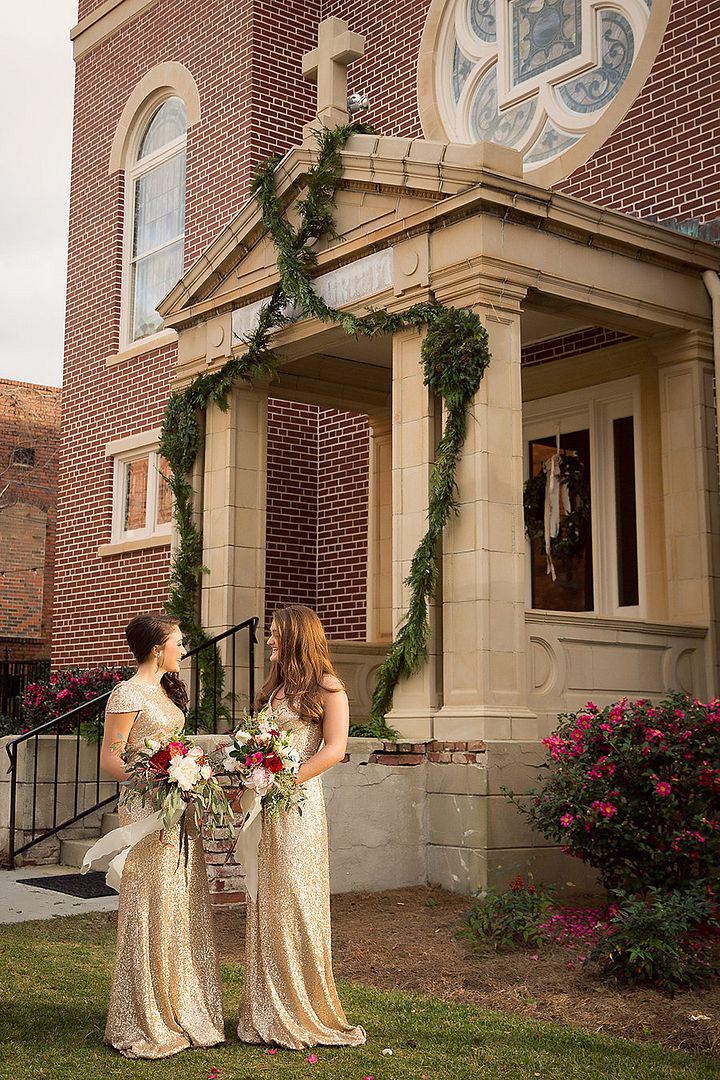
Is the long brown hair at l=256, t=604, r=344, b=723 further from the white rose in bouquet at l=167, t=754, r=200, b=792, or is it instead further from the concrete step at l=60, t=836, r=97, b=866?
the concrete step at l=60, t=836, r=97, b=866

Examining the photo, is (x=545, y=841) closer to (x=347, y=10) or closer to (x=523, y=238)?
(x=523, y=238)

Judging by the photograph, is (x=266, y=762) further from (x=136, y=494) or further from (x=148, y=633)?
(x=136, y=494)

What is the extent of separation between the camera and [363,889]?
930 centimetres

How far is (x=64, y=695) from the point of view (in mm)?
14477

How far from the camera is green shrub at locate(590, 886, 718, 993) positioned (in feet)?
21.5

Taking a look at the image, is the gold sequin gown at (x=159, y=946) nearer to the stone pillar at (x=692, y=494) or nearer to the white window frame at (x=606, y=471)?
the stone pillar at (x=692, y=494)

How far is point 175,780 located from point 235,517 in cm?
667

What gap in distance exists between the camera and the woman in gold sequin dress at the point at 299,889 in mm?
5367

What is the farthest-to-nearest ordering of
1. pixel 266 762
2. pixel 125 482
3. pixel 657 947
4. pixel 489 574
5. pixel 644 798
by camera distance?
pixel 125 482, pixel 489 574, pixel 644 798, pixel 657 947, pixel 266 762

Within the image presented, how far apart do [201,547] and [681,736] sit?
5.63 m

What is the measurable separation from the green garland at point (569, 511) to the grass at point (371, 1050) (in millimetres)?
6322

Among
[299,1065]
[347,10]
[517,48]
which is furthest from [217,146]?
[299,1065]

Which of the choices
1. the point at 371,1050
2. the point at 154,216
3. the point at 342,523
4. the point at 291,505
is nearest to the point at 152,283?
the point at 154,216

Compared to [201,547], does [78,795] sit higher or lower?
lower
